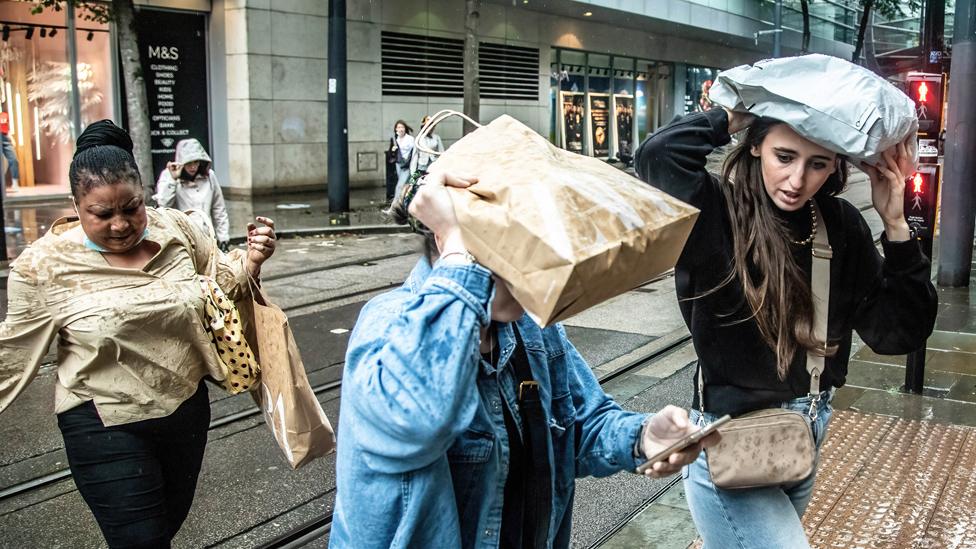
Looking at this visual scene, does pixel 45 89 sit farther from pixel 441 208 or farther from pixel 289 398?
pixel 441 208

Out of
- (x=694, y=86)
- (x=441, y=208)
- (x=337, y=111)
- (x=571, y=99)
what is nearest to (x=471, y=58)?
(x=337, y=111)

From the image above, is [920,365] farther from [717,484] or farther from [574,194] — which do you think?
[574,194]

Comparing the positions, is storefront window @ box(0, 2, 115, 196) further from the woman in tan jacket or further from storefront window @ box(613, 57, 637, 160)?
storefront window @ box(613, 57, 637, 160)

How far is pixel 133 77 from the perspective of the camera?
15.0 meters

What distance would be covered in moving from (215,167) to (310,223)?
5799 mm

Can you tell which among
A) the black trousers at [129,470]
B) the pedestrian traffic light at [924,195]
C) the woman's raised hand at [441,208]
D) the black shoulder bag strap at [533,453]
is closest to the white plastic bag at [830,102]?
the black shoulder bag strap at [533,453]

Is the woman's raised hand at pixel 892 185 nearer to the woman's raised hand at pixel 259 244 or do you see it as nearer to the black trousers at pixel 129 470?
the woman's raised hand at pixel 259 244

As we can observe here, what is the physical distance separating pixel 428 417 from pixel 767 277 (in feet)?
4.27

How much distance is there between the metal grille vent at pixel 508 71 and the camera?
88.8ft

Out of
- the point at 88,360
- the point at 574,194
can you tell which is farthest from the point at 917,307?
the point at 88,360

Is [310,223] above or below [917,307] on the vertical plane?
below

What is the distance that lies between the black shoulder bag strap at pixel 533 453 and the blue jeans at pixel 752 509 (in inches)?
30.0

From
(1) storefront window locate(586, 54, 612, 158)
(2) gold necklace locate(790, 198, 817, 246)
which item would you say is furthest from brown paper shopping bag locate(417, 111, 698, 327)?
(1) storefront window locate(586, 54, 612, 158)

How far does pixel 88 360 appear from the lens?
3.17 meters
